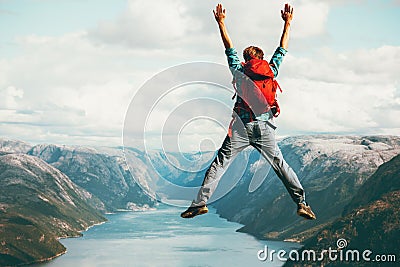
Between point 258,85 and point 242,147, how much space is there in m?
1.67

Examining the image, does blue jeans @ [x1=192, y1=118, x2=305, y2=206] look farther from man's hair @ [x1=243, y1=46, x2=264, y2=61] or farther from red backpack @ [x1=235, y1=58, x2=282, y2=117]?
man's hair @ [x1=243, y1=46, x2=264, y2=61]

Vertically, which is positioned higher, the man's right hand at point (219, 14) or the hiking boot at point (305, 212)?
the man's right hand at point (219, 14)

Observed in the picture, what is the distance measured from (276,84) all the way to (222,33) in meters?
1.79

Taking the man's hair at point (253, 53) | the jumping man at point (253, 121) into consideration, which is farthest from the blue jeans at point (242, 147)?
the man's hair at point (253, 53)

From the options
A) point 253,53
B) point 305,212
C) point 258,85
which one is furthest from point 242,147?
point 253,53

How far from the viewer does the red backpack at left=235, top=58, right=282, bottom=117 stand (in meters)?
12.5

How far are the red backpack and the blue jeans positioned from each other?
0.52 m

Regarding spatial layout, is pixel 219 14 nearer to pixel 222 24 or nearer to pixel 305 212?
pixel 222 24

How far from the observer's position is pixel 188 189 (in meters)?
15.7

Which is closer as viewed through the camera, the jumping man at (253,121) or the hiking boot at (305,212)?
the jumping man at (253,121)

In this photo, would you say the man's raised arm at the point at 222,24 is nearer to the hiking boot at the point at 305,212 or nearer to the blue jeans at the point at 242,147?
the blue jeans at the point at 242,147

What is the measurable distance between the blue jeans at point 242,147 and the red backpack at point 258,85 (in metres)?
0.52

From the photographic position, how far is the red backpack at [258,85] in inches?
494

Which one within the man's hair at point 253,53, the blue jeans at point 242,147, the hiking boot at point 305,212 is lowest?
the hiking boot at point 305,212
